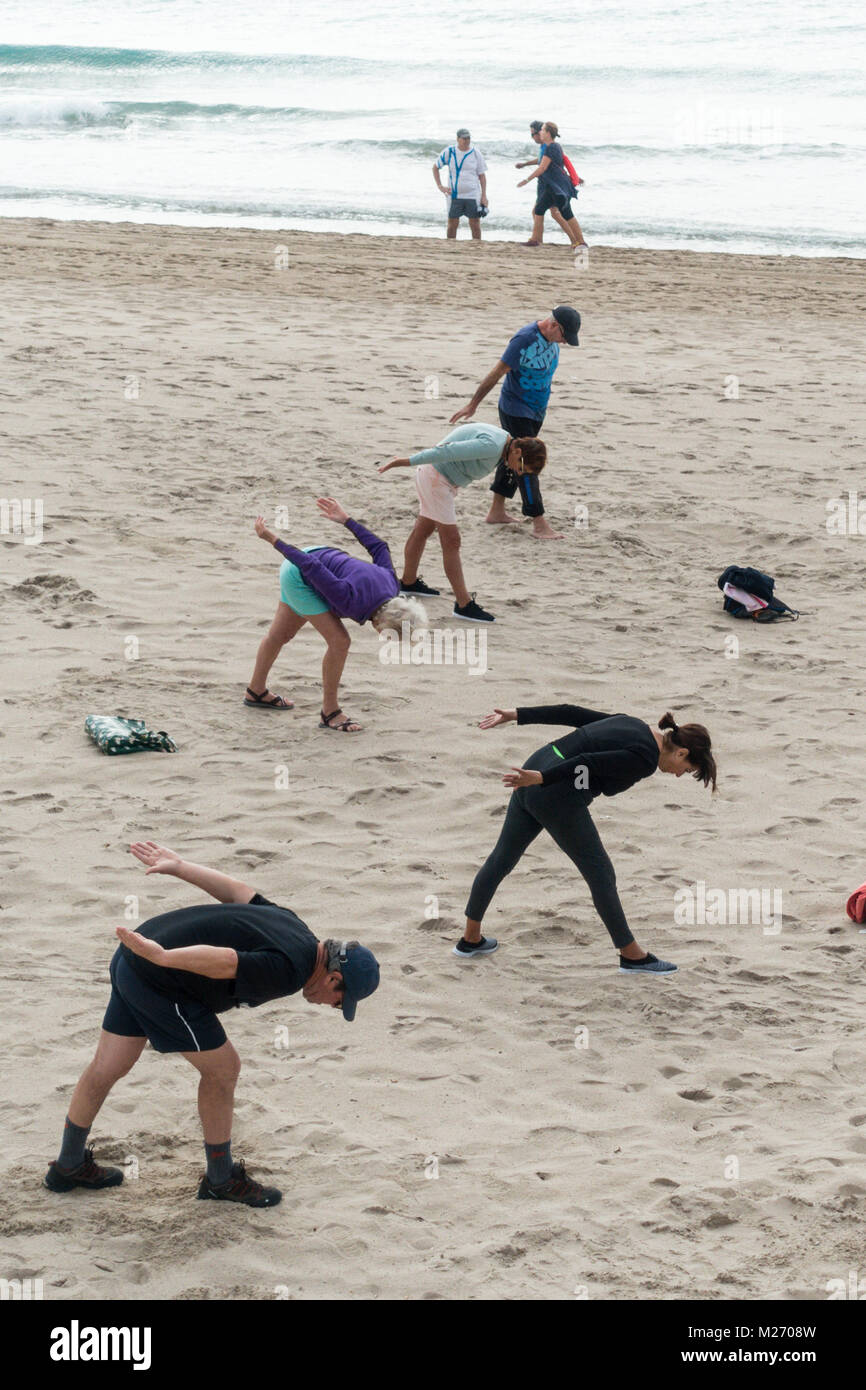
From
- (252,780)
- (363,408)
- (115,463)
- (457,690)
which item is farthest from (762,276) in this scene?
(252,780)

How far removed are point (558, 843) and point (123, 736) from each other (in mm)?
2539

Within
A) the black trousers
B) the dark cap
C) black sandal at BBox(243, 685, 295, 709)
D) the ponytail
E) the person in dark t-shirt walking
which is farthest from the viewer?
the black trousers

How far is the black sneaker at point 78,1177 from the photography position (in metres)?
4.34

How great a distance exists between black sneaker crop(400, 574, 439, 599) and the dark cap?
1901mm

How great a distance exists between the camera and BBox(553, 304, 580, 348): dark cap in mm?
9492

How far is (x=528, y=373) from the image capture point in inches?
389

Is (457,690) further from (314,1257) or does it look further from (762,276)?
(762,276)

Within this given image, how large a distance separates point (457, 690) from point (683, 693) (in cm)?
127

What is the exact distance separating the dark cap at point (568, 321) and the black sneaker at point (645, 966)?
5028 millimetres

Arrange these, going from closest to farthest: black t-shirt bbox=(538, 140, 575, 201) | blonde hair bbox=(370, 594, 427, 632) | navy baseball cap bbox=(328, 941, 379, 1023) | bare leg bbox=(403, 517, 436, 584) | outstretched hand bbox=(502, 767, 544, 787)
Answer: navy baseball cap bbox=(328, 941, 379, 1023), outstretched hand bbox=(502, 767, 544, 787), blonde hair bbox=(370, 594, 427, 632), bare leg bbox=(403, 517, 436, 584), black t-shirt bbox=(538, 140, 575, 201)

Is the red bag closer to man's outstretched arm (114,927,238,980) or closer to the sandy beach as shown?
the sandy beach

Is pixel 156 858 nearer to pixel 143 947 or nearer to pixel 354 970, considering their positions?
pixel 143 947

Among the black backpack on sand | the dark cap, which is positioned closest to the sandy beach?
the black backpack on sand

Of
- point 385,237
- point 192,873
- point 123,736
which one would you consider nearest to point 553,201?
point 385,237
